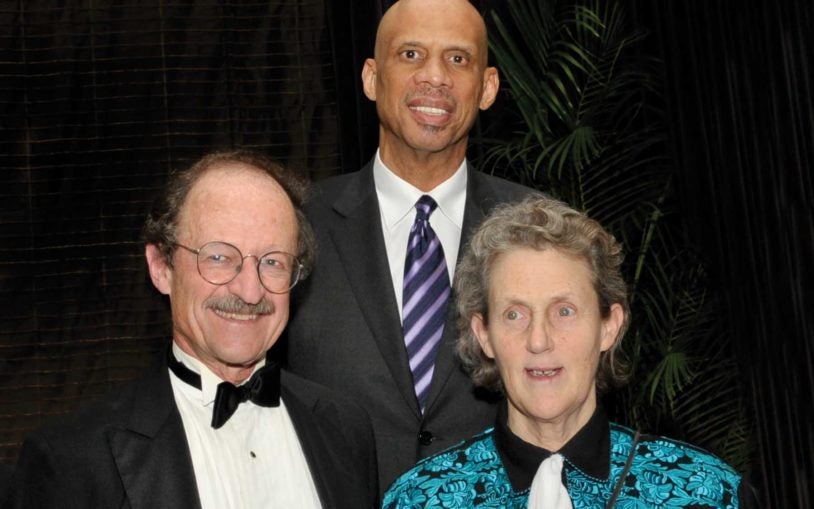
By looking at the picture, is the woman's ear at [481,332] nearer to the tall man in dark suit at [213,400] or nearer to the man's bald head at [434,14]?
the tall man in dark suit at [213,400]

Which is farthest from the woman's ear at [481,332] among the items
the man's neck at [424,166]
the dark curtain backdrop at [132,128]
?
the dark curtain backdrop at [132,128]

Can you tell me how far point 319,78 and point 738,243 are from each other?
1890 mm

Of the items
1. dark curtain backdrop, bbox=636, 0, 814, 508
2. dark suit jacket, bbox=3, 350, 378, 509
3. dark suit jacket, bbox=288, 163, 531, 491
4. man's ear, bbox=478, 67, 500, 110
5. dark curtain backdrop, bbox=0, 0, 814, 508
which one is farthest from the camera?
dark curtain backdrop, bbox=0, 0, 814, 508

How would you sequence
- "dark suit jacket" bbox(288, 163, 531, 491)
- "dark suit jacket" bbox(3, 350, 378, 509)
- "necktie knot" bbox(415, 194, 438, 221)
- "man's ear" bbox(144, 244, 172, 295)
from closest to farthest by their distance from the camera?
"dark suit jacket" bbox(3, 350, 378, 509) → "man's ear" bbox(144, 244, 172, 295) → "dark suit jacket" bbox(288, 163, 531, 491) → "necktie knot" bbox(415, 194, 438, 221)

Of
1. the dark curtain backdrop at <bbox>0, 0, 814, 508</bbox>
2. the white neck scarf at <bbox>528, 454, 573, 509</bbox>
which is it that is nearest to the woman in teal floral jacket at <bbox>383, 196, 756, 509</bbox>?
the white neck scarf at <bbox>528, 454, 573, 509</bbox>

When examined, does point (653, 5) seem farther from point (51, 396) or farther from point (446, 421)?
point (51, 396)

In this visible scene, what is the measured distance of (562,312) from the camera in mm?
2572

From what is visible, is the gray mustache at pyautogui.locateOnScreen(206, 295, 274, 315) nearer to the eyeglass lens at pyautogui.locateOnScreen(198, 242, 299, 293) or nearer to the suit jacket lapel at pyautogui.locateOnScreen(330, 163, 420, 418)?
the eyeglass lens at pyautogui.locateOnScreen(198, 242, 299, 293)

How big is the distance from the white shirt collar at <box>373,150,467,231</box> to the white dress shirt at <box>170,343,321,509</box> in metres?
0.78

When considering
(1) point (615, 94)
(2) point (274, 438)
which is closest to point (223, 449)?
(2) point (274, 438)

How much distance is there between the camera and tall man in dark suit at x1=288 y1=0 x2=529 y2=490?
122 inches

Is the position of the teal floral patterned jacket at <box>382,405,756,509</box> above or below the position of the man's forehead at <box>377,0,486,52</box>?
below

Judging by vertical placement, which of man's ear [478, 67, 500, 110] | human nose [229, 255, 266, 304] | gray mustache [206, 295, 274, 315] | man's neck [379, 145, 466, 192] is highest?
man's ear [478, 67, 500, 110]

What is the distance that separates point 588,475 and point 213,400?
2.40 ft
